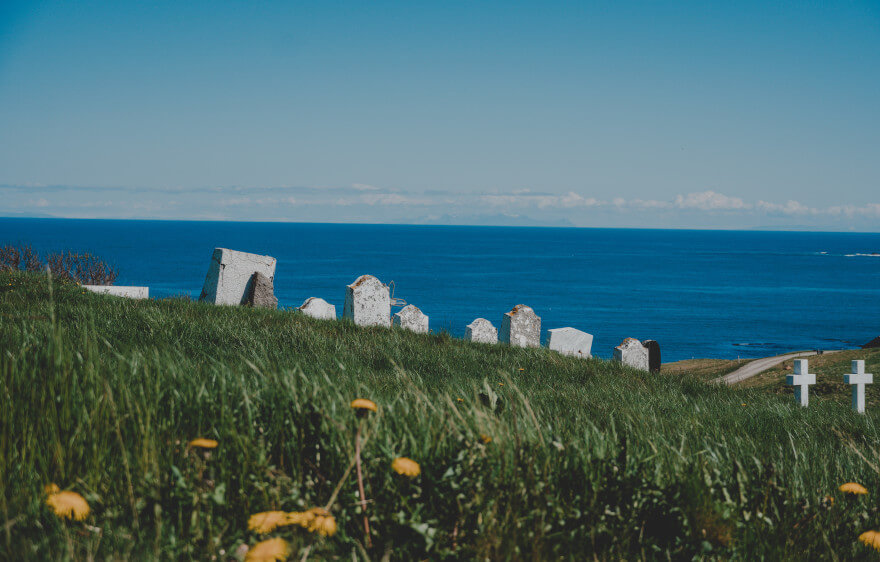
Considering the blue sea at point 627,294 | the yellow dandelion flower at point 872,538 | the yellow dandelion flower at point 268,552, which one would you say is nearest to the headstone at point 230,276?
the yellow dandelion flower at point 268,552

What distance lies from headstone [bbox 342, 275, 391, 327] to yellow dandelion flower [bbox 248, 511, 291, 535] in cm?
866

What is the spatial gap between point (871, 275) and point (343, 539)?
127 m

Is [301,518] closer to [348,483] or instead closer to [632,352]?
[348,483]

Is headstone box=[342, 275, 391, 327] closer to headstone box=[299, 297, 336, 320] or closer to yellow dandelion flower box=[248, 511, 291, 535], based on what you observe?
headstone box=[299, 297, 336, 320]

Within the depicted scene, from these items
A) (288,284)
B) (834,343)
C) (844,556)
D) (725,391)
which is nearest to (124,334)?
(844,556)

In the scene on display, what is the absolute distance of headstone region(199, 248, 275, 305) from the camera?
10.7 metres

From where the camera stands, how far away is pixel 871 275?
105 meters

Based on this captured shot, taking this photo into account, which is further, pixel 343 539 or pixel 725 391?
pixel 725 391

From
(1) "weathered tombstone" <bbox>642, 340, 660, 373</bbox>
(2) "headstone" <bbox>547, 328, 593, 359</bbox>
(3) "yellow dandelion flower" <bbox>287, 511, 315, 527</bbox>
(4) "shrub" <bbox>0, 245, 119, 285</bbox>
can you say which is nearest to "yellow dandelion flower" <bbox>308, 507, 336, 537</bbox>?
(3) "yellow dandelion flower" <bbox>287, 511, 315, 527</bbox>

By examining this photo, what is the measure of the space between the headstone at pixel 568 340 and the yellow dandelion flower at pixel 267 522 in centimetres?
1063

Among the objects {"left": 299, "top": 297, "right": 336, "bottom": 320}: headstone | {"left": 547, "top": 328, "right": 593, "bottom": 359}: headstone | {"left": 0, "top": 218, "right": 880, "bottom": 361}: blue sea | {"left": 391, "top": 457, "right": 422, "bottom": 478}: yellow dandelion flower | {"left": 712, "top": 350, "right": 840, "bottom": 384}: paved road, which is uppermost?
{"left": 391, "top": 457, "right": 422, "bottom": 478}: yellow dandelion flower

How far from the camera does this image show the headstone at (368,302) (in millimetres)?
10625

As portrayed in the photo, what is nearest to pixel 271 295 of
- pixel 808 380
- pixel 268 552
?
pixel 808 380

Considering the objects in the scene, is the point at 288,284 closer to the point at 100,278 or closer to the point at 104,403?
the point at 100,278
